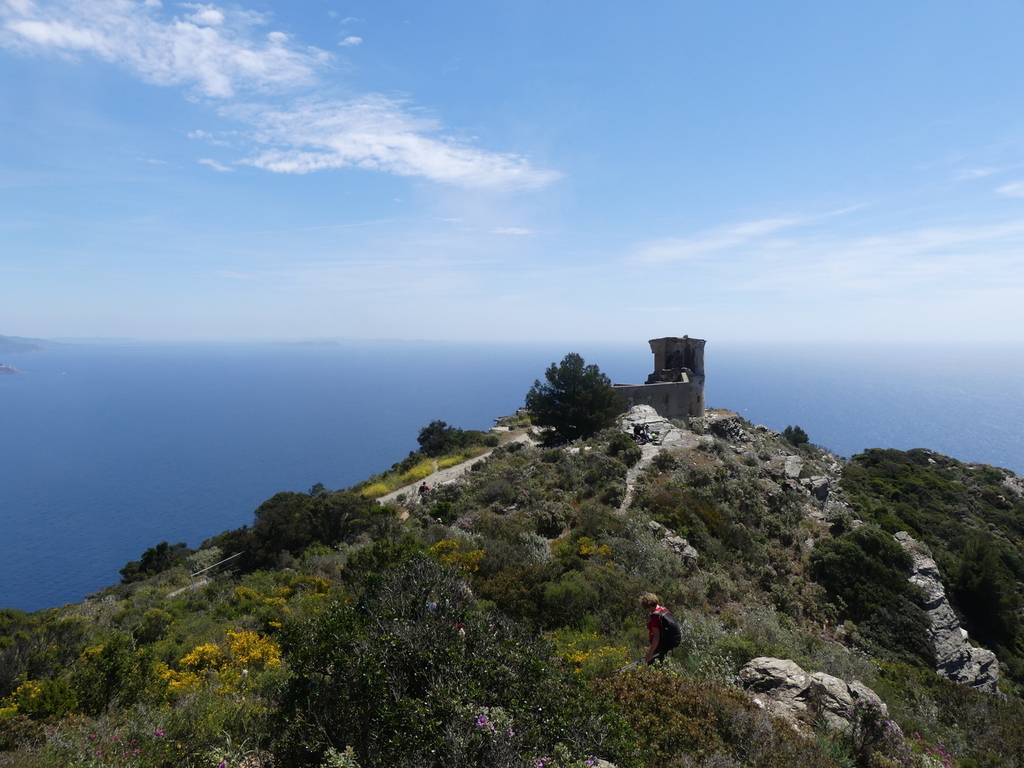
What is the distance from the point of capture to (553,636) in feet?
27.7

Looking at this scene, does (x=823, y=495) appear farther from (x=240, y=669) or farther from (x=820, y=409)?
(x=820, y=409)

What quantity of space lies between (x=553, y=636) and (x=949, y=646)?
1294 cm

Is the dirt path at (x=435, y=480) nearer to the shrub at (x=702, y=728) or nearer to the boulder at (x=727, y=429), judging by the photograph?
the boulder at (x=727, y=429)

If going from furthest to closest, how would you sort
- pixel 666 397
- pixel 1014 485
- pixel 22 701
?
1. pixel 1014 485
2. pixel 666 397
3. pixel 22 701

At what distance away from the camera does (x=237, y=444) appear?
11538 centimetres

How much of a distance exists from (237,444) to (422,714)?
409ft

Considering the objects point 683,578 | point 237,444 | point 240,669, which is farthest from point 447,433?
point 237,444

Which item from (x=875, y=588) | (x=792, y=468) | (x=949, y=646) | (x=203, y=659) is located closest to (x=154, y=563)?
(x=203, y=659)

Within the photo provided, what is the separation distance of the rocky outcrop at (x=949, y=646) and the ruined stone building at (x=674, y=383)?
667 inches

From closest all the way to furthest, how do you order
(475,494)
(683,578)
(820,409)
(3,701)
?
(3,701) → (683,578) → (475,494) → (820,409)

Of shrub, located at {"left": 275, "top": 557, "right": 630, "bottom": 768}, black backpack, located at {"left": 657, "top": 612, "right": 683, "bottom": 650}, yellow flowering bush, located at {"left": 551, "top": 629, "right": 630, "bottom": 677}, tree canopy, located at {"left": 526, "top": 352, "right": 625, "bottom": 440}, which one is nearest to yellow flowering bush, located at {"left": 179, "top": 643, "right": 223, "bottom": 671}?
shrub, located at {"left": 275, "top": 557, "right": 630, "bottom": 768}

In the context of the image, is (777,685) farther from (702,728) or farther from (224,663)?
(224,663)

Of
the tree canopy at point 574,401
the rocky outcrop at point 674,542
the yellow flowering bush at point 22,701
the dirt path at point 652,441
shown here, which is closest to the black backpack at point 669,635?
the rocky outcrop at point 674,542

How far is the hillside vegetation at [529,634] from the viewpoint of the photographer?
175 inches
